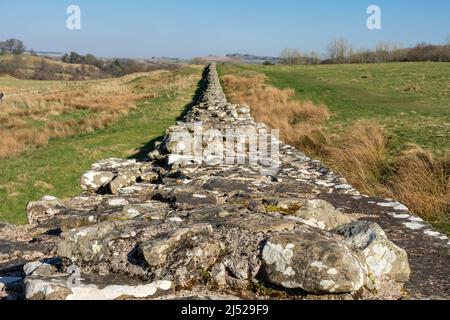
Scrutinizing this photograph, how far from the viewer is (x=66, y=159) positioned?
36.1 feet

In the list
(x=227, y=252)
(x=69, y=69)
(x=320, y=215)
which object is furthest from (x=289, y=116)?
(x=69, y=69)

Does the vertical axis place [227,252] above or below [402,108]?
below

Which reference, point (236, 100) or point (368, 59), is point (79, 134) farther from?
point (368, 59)

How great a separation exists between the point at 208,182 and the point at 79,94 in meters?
25.4

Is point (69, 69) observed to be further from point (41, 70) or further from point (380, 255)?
point (380, 255)

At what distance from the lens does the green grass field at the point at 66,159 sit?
873 cm

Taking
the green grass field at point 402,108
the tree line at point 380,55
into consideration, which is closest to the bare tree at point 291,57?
the tree line at point 380,55

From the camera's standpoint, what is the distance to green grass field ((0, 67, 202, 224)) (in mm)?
8734

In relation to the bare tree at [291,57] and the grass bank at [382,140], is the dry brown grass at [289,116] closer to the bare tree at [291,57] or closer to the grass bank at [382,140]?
the grass bank at [382,140]

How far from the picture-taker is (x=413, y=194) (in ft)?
19.4

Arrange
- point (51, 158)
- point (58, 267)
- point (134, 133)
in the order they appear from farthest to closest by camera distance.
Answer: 1. point (134, 133)
2. point (51, 158)
3. point (58, 267)

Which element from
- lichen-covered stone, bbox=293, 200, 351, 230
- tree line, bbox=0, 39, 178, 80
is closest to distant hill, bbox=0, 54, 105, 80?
tree line, bbox=0, 39, 178, 80

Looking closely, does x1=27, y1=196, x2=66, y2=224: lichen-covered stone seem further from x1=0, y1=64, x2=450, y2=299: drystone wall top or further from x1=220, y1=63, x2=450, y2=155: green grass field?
x1=220, y1=63, x2=450, y2=155: green grass field

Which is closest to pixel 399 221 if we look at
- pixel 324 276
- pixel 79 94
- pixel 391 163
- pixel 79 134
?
pixel 324 276
